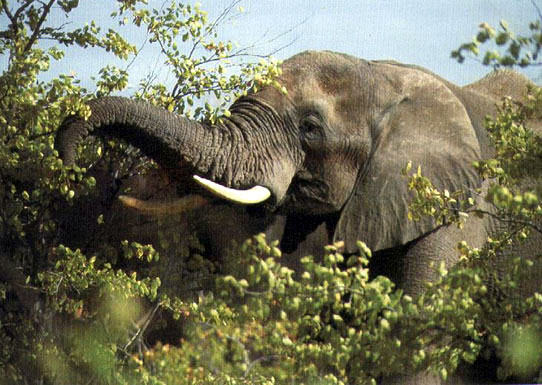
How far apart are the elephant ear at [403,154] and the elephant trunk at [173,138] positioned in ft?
1.79

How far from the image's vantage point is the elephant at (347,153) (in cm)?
571

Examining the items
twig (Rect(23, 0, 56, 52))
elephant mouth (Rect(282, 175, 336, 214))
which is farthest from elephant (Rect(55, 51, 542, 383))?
twig (Rect(23, 0, 56, 52))

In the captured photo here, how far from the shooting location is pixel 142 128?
548 centimetres

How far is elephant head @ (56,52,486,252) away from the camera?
5.71 metres

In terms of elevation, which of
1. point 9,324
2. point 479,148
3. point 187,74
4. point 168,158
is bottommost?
point 9,324

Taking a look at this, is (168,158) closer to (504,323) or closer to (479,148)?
(479,148)

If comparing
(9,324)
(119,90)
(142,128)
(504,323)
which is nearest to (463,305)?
(504,323)

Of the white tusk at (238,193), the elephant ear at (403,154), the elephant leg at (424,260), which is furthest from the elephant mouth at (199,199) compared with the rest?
the elephant leg at (424,260)

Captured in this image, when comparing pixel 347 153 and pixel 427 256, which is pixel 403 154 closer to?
pixel 347 153

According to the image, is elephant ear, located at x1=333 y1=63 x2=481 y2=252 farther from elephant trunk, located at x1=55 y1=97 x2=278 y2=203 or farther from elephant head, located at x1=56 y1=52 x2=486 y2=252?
elephant trunk, located at x1=55 y1=97 x2=278 y2=203

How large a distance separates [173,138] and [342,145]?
83 cm

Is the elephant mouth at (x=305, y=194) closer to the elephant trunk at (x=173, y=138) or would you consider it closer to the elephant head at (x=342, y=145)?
the elephant head at (x=342, y=145)

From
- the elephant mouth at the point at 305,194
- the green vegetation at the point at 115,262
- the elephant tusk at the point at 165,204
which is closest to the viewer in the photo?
the green vegetation at the point at 115,262

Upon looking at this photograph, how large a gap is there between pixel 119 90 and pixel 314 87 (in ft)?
2.92
